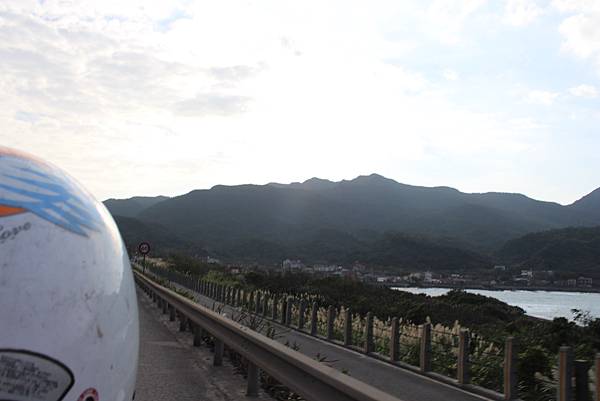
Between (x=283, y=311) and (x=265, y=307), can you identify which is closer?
(x=283, y=311)

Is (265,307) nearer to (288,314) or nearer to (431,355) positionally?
(288,314)

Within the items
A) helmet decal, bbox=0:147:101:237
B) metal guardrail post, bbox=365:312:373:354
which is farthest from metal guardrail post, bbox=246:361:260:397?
metal guardrail post, bbox=365:312:373:354

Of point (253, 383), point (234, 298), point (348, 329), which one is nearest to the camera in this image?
point (253, 383)

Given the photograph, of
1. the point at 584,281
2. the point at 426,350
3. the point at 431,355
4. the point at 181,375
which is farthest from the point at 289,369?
the point at 584,281

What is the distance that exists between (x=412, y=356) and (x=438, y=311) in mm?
14767

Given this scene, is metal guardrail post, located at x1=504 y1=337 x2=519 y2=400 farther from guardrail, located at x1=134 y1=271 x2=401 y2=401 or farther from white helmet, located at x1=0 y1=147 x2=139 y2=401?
white helmet, located at x1=0 y1=147 x2=139 y2=401

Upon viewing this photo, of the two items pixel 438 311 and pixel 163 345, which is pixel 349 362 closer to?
pixel 163 345

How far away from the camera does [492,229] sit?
562ft

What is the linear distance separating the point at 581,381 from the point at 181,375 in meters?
5.25

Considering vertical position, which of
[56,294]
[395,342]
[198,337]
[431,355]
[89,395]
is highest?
[56,294]

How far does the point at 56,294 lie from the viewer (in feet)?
9.04

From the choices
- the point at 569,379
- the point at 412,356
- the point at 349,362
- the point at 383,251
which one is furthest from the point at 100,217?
the point at 383,251

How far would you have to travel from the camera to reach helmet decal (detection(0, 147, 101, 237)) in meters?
2.80

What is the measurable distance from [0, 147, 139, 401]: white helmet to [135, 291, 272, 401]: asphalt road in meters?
4.94
